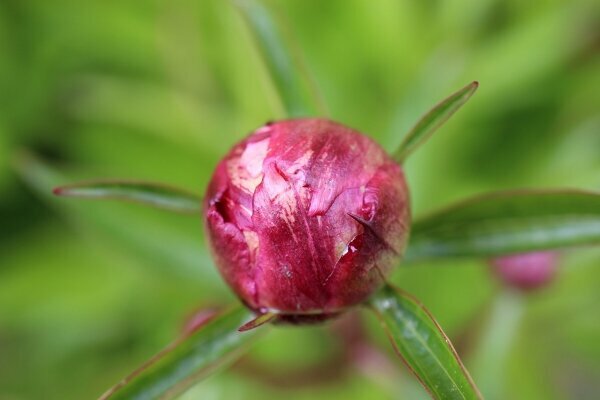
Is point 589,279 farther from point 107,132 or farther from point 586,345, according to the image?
point 107,132

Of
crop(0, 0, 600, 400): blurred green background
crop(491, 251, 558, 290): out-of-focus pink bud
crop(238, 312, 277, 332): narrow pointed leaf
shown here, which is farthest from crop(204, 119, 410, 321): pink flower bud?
crop(0, 0, 600, 400): blurred green background

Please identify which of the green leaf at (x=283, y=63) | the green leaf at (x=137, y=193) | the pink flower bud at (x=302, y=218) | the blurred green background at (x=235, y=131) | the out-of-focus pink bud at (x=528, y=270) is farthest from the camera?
the blurred green background at (x=235, y=131)

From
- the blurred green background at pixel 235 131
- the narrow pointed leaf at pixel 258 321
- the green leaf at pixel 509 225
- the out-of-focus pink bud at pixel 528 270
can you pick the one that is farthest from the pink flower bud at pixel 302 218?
the blurred green background at pixel 235 131

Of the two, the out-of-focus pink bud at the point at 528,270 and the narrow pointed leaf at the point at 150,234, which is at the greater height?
the narrow pointed leaf at the point at 150,234

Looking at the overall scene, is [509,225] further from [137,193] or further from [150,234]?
[150,234]

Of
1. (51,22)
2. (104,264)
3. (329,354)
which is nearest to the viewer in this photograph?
(329,354)

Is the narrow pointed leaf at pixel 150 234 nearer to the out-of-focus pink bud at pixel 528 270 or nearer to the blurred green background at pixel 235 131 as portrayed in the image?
the blurred green background at pixel 235 131

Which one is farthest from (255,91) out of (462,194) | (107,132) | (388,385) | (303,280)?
(303,280)

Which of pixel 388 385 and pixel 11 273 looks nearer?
pixel 388 385
